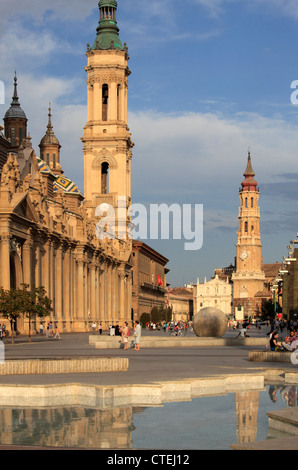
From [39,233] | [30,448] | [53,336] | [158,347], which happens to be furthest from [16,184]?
[30,448]

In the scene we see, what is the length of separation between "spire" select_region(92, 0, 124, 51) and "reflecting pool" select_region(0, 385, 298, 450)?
Result: 99096mm

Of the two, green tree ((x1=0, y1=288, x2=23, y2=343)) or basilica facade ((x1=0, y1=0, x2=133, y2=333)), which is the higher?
basilica facade ((x1=0, y1=0, x2=133, y2=333))

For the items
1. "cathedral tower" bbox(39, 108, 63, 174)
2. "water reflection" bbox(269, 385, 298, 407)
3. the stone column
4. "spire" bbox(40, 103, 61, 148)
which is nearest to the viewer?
"water reflection" bbox(269, 385, 298, 407)

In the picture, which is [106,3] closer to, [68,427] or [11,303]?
[11,303]

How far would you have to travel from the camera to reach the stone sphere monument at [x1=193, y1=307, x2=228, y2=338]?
47156 millimetres

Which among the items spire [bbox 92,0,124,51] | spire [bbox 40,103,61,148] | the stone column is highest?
spire [bbox 92,0,124,51]

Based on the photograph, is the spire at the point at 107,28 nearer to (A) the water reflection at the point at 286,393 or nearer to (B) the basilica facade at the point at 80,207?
(B) the basilica facade at the point at 80,207

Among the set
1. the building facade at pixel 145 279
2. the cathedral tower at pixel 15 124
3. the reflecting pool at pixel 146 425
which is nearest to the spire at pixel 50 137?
the cathedral tower at pixel 15 124

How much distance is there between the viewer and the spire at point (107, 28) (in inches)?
4368

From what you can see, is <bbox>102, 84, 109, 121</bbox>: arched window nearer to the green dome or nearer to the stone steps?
the green dome

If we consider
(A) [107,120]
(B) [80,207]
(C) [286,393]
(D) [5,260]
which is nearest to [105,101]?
(A) [107,120]

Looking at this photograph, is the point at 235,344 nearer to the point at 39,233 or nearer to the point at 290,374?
the point at 39,233

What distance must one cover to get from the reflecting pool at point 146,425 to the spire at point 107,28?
9910cm

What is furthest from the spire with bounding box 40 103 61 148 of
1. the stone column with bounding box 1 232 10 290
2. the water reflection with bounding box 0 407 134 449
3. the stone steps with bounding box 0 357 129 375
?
the water reflection with bounding box 0 407 134 449
